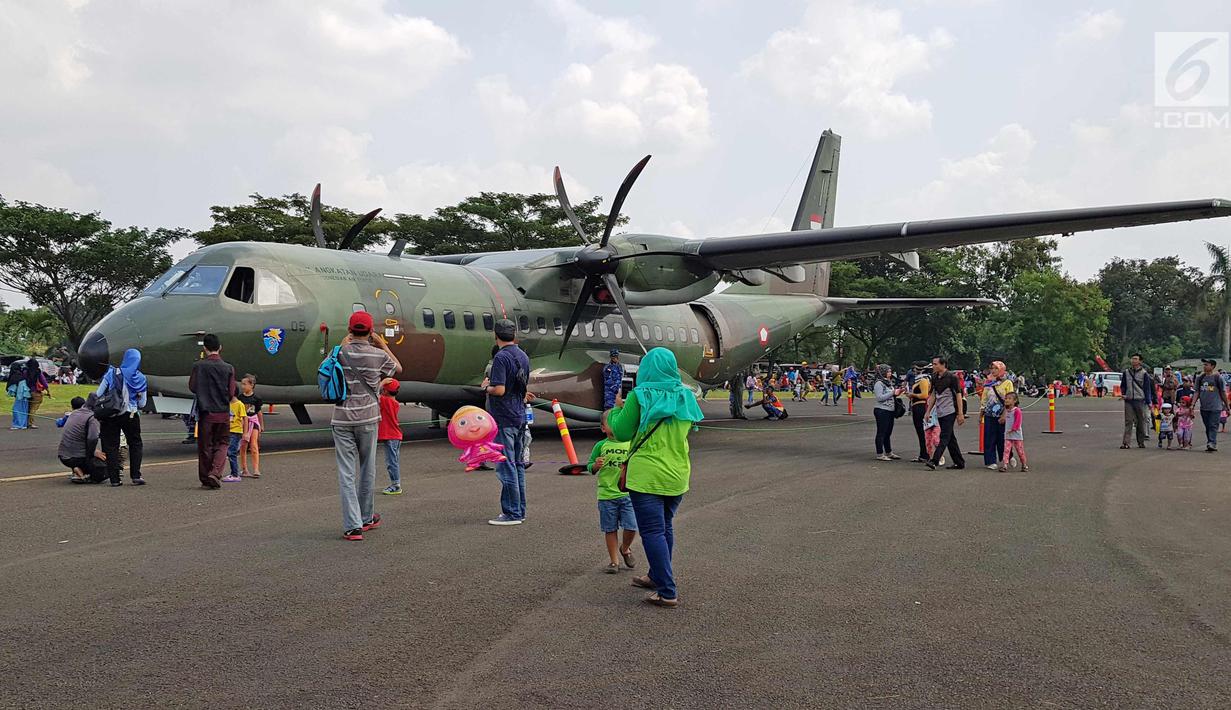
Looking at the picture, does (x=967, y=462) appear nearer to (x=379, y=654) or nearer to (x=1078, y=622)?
(x=1078, y=622)

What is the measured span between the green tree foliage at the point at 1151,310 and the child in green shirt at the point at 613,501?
3219 inches

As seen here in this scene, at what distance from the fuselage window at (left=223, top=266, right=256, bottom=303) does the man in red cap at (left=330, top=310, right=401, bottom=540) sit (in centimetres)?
634

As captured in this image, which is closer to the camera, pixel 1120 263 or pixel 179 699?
pixel 179 699

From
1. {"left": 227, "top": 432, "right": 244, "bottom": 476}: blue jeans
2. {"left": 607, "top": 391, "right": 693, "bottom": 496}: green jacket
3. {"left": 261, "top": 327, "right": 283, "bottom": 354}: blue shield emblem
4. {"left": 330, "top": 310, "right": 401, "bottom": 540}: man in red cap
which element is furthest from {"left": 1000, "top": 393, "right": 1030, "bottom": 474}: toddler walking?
{"left": 261, "top": 327, "right": 283, "bottom": 354}: blue shield emblem

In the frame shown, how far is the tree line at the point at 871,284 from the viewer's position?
38000mm

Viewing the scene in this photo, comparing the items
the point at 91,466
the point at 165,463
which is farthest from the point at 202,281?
the point at 91,466

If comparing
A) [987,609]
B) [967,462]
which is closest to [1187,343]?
[967,462]

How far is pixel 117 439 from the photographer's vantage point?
9.73 m

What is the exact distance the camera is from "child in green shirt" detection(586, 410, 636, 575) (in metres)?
5.85

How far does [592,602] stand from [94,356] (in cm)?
Answer: 890

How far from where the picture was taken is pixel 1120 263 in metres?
81.6

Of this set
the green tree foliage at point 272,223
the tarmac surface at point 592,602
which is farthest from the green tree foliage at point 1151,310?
the tarmac surface at point 592,602

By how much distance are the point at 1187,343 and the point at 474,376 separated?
8315cm

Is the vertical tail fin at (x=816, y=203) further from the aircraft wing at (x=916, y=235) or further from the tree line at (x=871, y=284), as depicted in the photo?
the tree line at (x=871, y=284)
